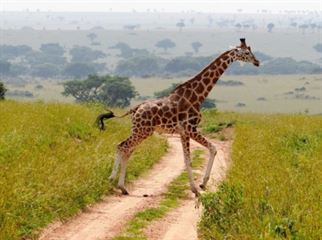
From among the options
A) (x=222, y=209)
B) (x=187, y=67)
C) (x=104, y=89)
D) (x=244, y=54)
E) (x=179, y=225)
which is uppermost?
(x=244, y=54)

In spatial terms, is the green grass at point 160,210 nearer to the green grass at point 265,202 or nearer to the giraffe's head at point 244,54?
the green grass at point 265,202

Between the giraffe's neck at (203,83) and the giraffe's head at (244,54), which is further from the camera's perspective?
the giraffe's head at (244,54)

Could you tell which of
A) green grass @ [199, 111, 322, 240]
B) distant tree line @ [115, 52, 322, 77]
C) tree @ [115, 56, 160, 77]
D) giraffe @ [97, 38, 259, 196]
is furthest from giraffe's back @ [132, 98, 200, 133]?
tree @ [115, 56, 160, 77]

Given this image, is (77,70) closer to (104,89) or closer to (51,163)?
(104,89)

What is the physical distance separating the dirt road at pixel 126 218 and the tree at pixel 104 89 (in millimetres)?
52126

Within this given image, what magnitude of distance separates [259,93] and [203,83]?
A: 109545mm

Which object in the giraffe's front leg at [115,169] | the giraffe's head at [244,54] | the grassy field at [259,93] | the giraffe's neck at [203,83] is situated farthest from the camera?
the grassy field at [259,93]

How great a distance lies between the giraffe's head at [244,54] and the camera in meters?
15.5

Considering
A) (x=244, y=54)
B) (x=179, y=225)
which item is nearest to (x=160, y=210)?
(x=179, y=225)

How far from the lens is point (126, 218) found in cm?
1241

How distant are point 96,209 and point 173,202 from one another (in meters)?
1.65

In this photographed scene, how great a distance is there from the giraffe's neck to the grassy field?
7943 centimetres

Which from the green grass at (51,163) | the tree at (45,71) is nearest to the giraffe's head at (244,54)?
the green grass at (51,163)

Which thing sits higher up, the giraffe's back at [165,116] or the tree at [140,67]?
the giraffe's back at [165,116]
